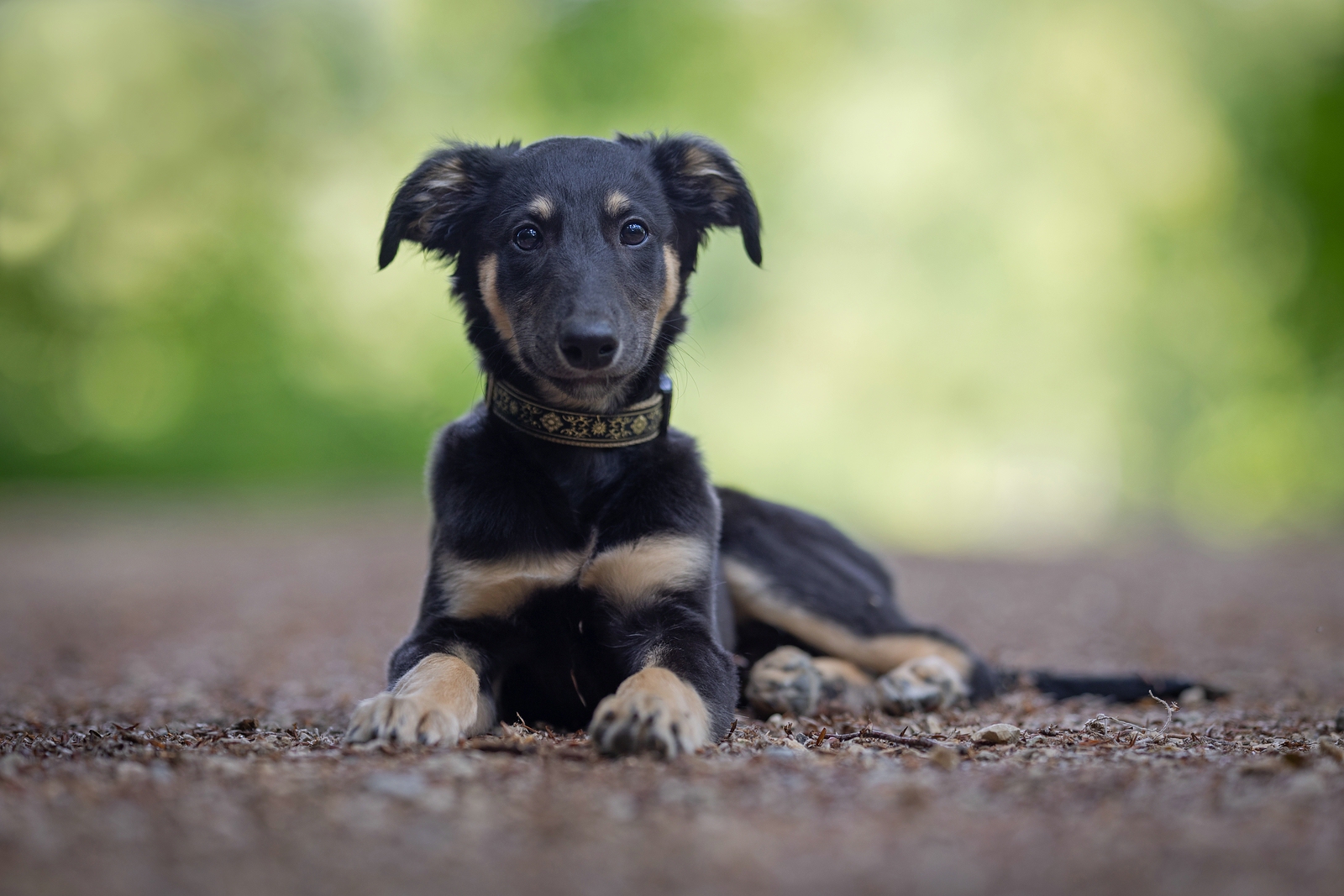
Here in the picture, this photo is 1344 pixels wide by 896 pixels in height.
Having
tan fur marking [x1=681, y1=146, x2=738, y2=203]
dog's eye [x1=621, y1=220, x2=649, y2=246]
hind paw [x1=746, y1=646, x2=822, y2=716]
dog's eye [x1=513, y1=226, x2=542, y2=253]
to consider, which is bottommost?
hind paw [x1=746, y1=646, x2=822, y2=716]

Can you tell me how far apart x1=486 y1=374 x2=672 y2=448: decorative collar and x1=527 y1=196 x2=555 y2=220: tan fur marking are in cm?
58

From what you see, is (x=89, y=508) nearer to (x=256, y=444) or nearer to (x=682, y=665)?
(x=256, y=444)

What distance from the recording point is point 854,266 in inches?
739

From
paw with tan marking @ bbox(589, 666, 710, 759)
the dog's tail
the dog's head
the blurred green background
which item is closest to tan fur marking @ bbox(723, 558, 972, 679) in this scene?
the dog's tail

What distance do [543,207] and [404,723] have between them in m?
1.78

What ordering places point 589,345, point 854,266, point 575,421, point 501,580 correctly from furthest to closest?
point 854,266 < point 575,421 < point 501,580 < point 589,345

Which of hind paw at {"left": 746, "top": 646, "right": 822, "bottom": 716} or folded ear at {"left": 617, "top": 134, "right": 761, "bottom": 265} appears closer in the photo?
hind paw at {"left": 746, "top": 646, "right": 822, "bottom": 716}

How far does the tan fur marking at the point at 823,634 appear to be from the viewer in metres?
4.59

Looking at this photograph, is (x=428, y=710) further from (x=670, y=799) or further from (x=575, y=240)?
(x=575, y=240)

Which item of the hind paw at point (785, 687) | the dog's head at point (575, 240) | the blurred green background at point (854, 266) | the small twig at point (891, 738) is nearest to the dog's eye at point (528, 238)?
the dog's head at point (575, 240)

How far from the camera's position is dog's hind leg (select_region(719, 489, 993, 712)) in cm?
443

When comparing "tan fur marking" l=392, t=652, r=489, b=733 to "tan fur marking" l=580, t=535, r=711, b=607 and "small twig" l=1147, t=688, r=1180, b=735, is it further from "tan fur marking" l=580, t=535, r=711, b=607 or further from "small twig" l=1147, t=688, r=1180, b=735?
"small twig" l=1147, t=688, r=1180, b=735

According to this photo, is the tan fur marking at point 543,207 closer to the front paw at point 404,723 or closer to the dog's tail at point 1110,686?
the front paw at point 404,723

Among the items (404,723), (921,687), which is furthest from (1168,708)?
(404,723)
